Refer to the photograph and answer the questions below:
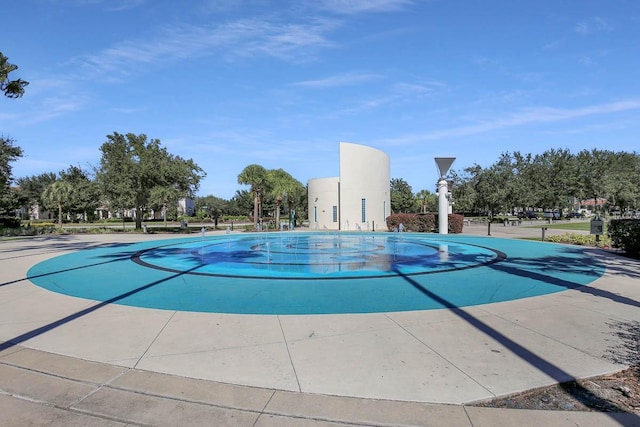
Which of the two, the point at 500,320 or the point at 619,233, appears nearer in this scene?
the point at 500,320

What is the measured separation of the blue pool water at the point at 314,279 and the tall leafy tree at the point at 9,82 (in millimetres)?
13422

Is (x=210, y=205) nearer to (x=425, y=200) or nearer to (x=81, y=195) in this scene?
(x=81, y=195)

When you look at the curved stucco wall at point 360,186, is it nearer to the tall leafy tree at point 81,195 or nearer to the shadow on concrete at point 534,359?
the shadow on concrete at point 534,359

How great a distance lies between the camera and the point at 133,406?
12.0ft

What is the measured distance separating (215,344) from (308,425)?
8.09 feet

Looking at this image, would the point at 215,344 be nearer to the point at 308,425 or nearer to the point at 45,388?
the point at 45,388

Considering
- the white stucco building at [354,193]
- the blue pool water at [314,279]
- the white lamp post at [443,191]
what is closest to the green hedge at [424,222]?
the white lamp post at [443,191]

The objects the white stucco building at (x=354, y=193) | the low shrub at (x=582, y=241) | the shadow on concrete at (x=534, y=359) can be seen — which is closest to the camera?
the shadow on concrete at (x=534, y=359)

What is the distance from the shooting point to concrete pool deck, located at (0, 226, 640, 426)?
11.6 ft

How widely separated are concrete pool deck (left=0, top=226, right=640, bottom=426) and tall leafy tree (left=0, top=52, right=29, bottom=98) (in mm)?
21109

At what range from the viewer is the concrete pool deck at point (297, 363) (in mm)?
3525

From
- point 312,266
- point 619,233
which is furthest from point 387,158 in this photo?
point 312,266

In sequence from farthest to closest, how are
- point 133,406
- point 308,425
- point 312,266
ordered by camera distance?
1. point 312,266
2. point 133,406
3. point 308,425

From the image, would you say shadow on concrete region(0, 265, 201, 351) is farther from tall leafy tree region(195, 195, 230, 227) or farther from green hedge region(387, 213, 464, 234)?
tall leafy tree region(195, 195, 230, 227)
